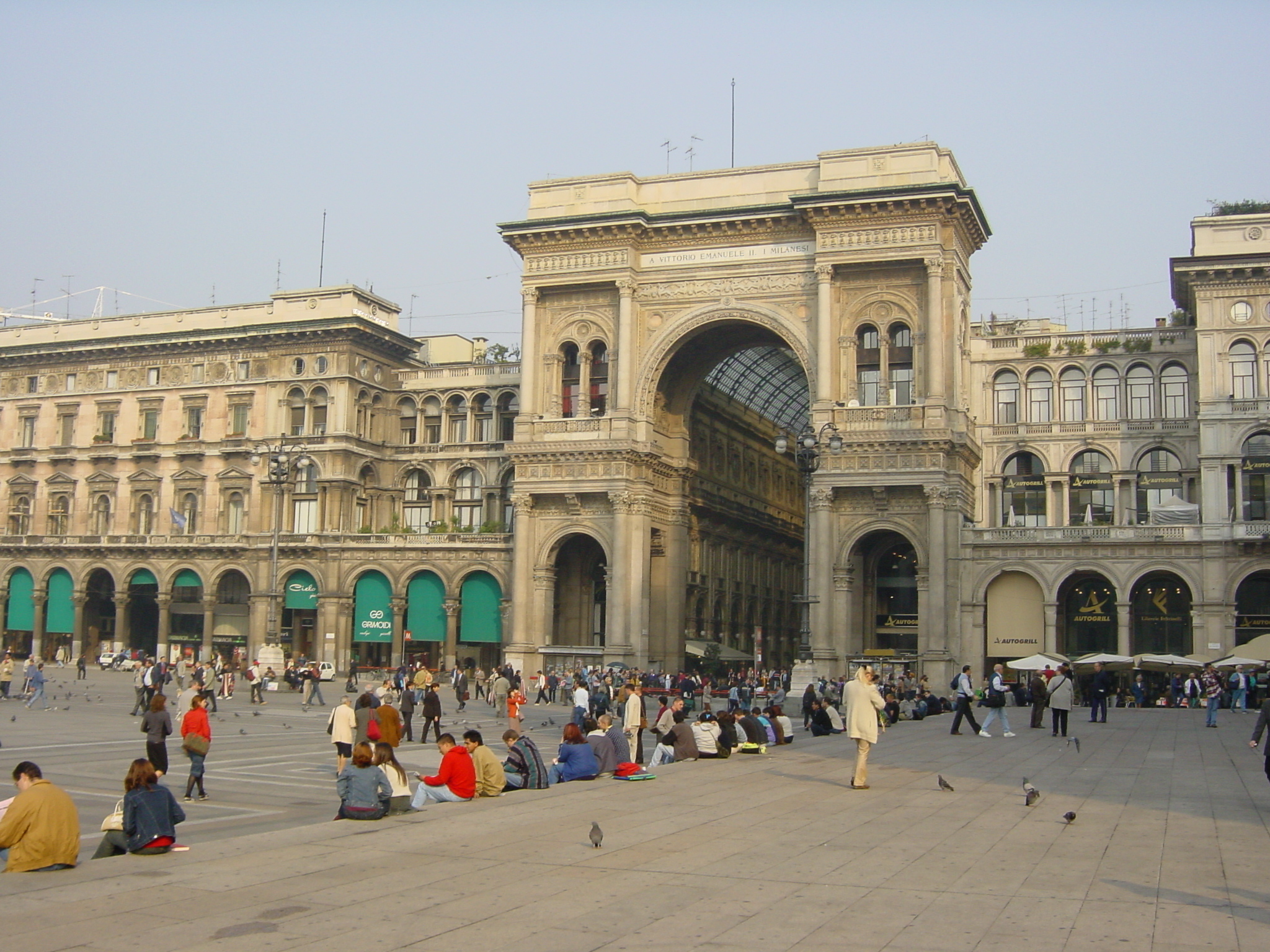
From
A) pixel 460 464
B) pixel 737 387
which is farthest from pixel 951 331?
pixel 460 464

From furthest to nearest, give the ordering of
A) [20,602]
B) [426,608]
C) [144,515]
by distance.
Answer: [20,602], [144,515], [426,608]

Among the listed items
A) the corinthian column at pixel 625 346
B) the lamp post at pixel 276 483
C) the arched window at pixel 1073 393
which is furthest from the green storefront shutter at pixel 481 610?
the arched window at pixel 1073 393

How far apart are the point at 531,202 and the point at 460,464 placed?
17.5 metres

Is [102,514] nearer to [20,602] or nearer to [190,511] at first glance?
[190,511]

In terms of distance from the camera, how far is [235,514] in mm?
75625

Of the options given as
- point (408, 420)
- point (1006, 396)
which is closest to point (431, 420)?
point (408, 420)

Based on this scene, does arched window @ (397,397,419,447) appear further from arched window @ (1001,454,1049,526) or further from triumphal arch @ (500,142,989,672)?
arched window @ (1001,454,1049,526)

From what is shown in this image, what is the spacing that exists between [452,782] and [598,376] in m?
45.7

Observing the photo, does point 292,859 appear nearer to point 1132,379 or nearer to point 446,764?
point 446,764

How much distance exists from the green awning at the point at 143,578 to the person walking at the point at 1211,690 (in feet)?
180

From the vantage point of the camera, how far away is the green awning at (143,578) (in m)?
76.8

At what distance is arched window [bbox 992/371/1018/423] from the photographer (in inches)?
2611

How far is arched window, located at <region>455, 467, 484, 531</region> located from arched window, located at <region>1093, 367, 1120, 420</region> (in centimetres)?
3278

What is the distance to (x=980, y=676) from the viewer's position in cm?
5941
